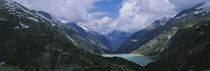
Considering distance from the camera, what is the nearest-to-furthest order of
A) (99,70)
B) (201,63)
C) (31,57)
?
1. (201,63)
2. (99,70)
3. (31,57)

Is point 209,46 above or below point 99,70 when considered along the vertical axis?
above

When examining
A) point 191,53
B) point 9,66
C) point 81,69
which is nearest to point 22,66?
point 9,66

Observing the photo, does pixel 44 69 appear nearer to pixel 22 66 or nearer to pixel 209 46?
pixel 22 66

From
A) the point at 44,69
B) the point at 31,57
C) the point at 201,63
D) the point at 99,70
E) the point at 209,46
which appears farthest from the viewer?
the point at 31,57

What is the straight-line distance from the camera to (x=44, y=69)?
17962cm

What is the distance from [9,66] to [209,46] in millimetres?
144761

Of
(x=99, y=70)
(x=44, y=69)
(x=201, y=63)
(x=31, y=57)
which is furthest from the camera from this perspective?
(x=31, y=57)

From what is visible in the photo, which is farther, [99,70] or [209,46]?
[99,70]

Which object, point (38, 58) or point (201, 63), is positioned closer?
point (201, 63)

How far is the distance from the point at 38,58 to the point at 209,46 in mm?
127435

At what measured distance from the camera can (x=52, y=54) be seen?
641 ft

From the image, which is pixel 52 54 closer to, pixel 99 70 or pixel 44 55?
pixel 44 55

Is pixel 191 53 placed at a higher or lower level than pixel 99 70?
higher

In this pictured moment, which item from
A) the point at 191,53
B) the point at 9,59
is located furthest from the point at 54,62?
the point at 191,53
